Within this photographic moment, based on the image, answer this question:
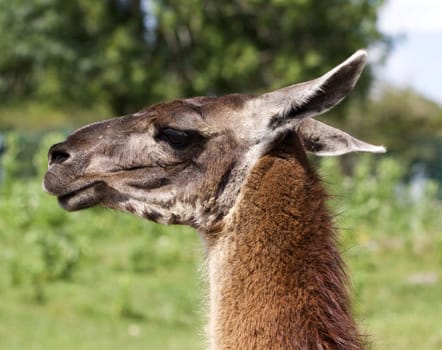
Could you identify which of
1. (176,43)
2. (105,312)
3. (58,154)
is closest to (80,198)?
(58,154)

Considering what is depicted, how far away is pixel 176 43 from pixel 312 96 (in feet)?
83.8

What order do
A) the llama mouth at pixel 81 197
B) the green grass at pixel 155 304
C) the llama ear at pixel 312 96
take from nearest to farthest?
the llama ear at pixel 312 96 < the llama mouth at pixel 81 197 < the green grass at pixel 155 304

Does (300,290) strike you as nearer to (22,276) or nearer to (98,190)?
(98,190)

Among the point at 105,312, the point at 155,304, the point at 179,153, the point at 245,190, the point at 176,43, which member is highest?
the point at 176,43

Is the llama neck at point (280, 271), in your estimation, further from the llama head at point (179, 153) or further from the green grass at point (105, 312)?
the green grass at point (105, 312)

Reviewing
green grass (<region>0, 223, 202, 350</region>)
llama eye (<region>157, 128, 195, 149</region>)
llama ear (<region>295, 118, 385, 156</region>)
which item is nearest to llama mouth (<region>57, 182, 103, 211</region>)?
llama eye (<region>157, 128, 195, 149</region>)

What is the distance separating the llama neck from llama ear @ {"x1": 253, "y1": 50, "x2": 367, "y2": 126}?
0.58 feet

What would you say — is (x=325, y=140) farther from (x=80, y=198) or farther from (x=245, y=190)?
(x=80, y=198)

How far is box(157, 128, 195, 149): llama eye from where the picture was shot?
379 cm

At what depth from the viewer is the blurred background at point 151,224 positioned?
8867 mm

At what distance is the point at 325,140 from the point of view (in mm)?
3848

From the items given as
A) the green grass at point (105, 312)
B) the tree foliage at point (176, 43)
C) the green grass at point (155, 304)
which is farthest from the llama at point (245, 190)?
the tree foliage at point (176, 43)

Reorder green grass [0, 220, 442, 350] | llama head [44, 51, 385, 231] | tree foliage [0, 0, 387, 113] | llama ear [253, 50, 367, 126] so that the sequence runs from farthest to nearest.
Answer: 1. tree foliage [0, 0, 387, 113]
2. green grass [0, 220, 442, 350]
3. llama head [44, 51, 385, 231]
4. llama ear [253, 50, 367, 126]

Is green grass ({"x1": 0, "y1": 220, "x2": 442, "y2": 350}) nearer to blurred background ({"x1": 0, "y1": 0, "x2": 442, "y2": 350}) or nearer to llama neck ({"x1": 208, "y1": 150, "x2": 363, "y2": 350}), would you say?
blurred background ({"x1": 0, "y1": 0, "x2": 442, "y2": 350})
